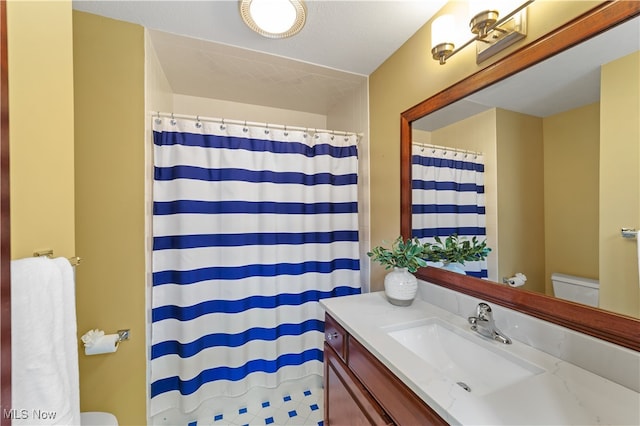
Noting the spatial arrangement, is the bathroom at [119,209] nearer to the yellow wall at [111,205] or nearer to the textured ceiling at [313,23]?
the yellow wall at [111,205]

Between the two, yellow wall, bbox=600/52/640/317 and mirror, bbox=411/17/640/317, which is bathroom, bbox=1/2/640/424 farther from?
yellow wall, bbox=600/52/640/317

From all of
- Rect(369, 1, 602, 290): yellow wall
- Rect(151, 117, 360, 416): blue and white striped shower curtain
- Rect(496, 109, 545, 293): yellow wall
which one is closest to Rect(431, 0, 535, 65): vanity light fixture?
Rect(369, 1, 602, 290): yellow wall

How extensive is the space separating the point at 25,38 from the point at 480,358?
178 centimetres

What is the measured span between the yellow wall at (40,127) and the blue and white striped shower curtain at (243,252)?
0.58m

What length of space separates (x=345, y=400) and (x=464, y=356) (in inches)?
21.4

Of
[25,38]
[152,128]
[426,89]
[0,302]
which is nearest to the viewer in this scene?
[0,302]

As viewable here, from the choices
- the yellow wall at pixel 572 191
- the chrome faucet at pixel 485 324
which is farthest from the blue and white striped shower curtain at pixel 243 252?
the yellow wall at pixel 572 191

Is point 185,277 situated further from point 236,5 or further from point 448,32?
point 448,32

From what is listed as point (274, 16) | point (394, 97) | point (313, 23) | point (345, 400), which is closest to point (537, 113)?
point (394, 97)

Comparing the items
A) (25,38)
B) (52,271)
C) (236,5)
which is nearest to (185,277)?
(52,271)

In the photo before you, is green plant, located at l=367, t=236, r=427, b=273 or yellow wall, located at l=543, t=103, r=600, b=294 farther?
green plant, located at l=367, t=236, r=427, b=273

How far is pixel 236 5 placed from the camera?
47.1 inches

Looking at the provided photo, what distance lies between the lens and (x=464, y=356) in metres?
0.92

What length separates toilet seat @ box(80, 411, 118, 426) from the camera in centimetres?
116
